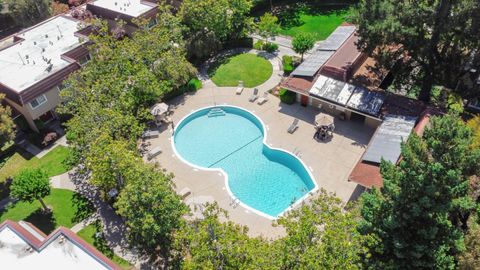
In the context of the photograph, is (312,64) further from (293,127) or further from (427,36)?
(427,36)

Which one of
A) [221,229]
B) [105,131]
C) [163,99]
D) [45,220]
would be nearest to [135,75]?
[163,99]

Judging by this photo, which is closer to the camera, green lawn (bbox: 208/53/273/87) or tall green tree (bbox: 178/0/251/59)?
tall green tree (bbox: 178/0/251/59)

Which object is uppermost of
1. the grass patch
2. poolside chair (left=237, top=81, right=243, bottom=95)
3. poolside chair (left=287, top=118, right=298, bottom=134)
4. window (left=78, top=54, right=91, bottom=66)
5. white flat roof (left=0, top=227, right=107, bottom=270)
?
window (left=78, top=54, right=91, bottom=66)

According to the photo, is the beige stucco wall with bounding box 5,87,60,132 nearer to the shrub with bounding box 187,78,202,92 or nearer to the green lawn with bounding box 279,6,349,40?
the shrub with bounding box 187,78,202,92

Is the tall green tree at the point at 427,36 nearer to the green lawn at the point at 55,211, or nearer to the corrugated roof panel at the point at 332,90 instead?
the corrugated roof panel at the point at 332,90

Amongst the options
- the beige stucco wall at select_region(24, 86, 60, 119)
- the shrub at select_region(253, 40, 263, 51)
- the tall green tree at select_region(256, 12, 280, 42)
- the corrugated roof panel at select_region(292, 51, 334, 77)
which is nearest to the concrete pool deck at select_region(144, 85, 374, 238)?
the corrugated roof panel at select_region(292, 51, 334, 77)
